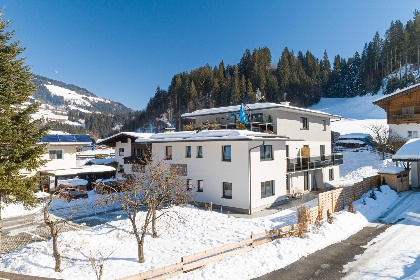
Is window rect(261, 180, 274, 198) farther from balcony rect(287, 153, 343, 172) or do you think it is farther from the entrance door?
the entrance door

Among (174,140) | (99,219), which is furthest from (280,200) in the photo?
(99,219)

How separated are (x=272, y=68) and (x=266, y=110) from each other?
93.1m

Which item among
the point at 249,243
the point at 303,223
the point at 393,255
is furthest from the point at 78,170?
the point at 393,255

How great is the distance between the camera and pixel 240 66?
358 feet

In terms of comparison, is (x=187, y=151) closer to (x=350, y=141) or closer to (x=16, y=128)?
(x=16, y=128)

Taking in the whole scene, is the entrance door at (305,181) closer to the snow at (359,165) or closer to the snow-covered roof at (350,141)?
the snow at (359,165)

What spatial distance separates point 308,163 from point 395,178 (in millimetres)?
7956

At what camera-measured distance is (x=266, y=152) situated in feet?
78.6

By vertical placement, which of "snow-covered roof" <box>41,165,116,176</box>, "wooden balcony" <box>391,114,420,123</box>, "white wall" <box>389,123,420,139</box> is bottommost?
"snow-covered roof" <box>41,165,116,176</box>

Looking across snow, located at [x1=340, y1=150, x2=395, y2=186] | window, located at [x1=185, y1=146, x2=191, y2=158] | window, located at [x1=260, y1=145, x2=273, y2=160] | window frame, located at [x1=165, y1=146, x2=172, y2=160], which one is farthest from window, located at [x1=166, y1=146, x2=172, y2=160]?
snow, located at [x1=340, y1=150, x2=395, y2=186]

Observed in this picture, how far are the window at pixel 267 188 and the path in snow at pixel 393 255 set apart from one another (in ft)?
29.1

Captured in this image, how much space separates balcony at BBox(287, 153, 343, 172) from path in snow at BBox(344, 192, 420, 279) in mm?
9399

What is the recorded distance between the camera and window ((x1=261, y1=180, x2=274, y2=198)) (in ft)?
76.5

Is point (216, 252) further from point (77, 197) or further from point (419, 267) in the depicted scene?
point (77, 197)
